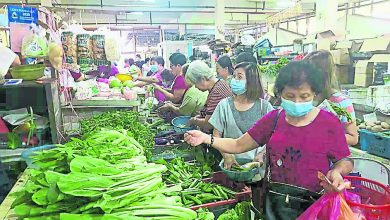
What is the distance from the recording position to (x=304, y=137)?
2096 mm

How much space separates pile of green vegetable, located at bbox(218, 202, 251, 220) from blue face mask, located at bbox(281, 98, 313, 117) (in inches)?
26.2

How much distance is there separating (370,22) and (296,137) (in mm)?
12141

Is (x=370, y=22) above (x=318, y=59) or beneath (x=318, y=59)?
above

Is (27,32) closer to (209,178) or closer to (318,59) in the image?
(209,178)

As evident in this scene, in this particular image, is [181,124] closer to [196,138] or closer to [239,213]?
[196,138]

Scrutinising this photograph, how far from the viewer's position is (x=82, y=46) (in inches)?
152

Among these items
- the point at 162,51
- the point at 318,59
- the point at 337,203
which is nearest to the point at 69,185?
the point at 337,203

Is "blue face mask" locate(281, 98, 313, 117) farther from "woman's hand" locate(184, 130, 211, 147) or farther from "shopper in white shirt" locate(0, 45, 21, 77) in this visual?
"shopper in white shirt" locate(0, 45, 21, 77)

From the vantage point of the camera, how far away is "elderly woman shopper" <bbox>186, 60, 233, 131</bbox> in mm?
3779

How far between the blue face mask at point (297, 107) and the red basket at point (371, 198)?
1.52 feet

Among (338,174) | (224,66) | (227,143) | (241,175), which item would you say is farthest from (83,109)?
(338,174)

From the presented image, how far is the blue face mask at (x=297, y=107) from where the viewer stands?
6.85 ft

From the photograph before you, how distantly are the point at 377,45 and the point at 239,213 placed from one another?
506 centimetres

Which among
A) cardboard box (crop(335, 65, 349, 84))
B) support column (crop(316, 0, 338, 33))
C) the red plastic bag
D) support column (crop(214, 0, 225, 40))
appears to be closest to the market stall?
the red plastic bag
